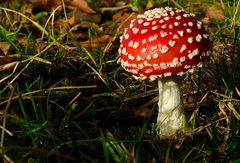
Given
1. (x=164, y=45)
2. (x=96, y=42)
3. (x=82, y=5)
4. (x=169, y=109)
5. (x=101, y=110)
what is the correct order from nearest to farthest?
(x=164, y=45)
(x=169, y=109)
(x=101, y=110)
(x=96, y=42)
(x=82, y=5)

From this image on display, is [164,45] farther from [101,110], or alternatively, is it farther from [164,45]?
A: [101,110]

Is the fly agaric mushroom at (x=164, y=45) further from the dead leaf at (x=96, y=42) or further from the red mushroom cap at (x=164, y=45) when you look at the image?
the dead leaf at (x=96, y=42)

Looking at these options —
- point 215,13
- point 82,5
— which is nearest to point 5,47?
point 82,5

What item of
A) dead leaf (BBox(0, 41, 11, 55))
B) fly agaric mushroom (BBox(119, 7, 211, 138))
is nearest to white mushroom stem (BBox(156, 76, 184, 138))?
fly agaric mushroom (BBox(119, 7, 211, 138))

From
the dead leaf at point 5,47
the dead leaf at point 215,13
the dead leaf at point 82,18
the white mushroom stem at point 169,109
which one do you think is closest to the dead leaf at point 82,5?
the dead leaf at point 82,18

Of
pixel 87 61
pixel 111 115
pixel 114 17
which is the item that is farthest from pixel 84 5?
pixel 111 115

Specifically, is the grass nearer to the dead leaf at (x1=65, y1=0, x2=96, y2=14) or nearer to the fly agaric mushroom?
the fly agaric mushroom
